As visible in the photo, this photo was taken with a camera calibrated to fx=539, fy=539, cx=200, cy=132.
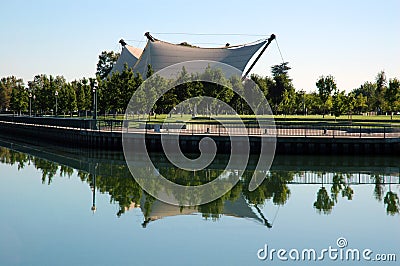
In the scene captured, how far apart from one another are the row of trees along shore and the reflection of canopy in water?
936 inches

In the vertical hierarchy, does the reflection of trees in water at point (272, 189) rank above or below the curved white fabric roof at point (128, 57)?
below

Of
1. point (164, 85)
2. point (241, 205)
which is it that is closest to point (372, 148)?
point (241, 205)

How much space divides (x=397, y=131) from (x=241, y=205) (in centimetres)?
1873

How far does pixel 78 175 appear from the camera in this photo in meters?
27.5

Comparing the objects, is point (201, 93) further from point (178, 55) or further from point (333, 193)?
point (333, 193)

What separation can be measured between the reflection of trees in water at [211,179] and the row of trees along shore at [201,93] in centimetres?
1484

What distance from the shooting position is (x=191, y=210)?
18625mm

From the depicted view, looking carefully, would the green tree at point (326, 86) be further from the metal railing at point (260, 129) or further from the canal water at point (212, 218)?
the canal water at point (212, 218)

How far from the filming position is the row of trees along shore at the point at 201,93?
5850 cm

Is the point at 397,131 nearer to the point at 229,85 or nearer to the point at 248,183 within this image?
the point at 248,183

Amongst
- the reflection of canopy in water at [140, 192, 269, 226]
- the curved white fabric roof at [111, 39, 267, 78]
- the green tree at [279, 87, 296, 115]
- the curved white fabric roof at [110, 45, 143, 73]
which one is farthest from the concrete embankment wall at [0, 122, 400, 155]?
the curved white fabric roof at [110, 45, 143, 73]

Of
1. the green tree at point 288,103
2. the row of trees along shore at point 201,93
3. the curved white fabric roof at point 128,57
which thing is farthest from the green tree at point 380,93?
the curved white fabric roof at point 128,57

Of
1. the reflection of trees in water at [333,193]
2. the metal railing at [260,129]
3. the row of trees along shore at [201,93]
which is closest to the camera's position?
the reflection of trees in water at [333,193]

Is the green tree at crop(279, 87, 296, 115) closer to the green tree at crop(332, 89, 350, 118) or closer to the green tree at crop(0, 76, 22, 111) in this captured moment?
the green tree at crop(332, 89, 350, 118)
